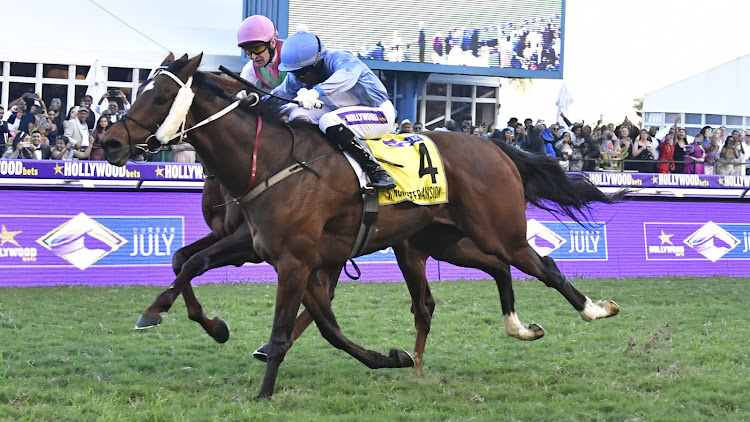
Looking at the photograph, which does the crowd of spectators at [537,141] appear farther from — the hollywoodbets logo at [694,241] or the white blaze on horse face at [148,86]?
the white blaze on horse face at [148,86]

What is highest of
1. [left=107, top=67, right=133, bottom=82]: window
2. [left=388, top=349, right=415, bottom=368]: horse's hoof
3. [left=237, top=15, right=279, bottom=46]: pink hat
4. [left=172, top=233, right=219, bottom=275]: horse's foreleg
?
[left=107, top=67, right=133, bottom=82]: window

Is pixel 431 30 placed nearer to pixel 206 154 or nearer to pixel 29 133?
pixel 29 133

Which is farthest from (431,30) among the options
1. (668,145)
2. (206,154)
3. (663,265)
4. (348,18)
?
(206,154)

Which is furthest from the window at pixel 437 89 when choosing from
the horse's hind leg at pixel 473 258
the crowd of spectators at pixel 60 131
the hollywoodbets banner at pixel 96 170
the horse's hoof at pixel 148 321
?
the horse's hoof at pixel 148 321

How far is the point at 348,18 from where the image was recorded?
19.1m

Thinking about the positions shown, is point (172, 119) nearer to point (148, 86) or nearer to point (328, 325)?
point (148, 86)

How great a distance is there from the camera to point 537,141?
13.7m

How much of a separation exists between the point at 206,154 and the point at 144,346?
219cm

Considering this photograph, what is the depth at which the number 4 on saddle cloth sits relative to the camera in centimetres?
634

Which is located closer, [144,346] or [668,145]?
[144,346]

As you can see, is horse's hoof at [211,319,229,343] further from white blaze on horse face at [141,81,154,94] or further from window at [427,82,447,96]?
window at [427,82,447,96]

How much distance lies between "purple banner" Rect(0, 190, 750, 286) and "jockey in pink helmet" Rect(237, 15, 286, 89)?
14.1ft

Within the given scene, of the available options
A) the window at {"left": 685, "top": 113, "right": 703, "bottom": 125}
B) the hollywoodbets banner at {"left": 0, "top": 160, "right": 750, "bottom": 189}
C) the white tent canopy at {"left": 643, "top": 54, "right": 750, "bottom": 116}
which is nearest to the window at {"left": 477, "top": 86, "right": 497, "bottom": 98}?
the white tent canopy at {"left": 643, "top": 54, "right": 750, "bottom": 116}

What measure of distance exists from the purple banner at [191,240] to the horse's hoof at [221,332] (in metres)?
4.18
